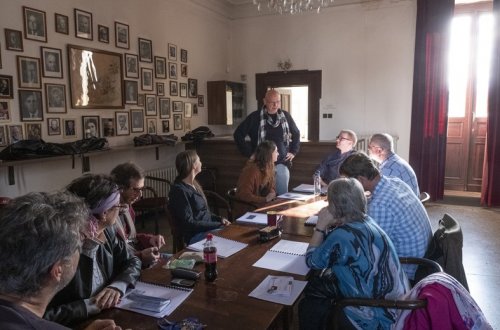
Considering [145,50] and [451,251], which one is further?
[145,50]

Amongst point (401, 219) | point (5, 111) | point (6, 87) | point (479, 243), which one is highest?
point (6, 87)

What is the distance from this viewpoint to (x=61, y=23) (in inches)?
163

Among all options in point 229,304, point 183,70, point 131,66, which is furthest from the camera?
point 183,70

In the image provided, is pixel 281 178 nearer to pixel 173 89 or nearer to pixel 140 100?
pixel 140 100

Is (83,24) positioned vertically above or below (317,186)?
above

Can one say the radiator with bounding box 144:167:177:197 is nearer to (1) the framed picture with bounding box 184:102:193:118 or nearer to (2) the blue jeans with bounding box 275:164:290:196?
(1) the framed picture with bounding box 184:102:193:118

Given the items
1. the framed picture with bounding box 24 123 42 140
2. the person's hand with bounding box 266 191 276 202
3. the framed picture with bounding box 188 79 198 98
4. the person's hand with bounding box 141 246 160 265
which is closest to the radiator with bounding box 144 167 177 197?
the framed picture with bounding box 188 79 198 98

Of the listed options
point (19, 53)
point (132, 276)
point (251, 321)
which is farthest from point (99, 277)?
point (19, 53)

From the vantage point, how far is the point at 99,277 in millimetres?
1675

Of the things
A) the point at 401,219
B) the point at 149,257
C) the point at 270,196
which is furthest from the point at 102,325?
the point at 270,196

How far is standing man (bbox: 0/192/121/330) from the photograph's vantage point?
0.93 metres

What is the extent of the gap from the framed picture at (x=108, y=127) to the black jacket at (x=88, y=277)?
10.4ft

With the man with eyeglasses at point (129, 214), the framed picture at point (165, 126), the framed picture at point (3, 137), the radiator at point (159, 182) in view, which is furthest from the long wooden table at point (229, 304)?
the framed picture at point (165, 126)

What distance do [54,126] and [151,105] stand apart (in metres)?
1.61
